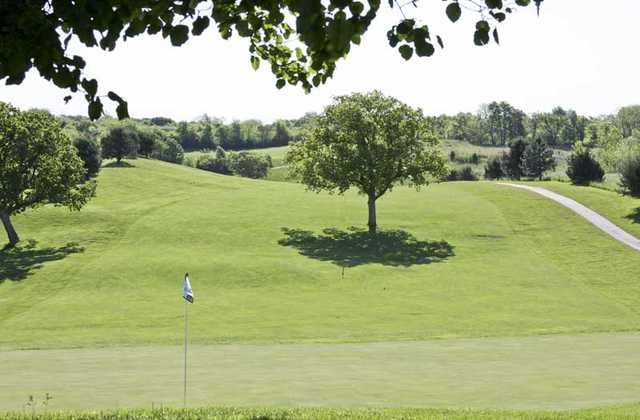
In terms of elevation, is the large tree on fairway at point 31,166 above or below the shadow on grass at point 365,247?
above

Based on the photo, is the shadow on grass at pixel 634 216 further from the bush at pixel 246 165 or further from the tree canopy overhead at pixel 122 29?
the bush at pixel 246 165

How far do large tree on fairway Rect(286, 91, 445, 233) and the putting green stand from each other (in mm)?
35042

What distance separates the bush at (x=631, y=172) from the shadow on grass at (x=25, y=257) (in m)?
53.7

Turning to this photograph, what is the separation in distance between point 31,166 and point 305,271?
24452 mm

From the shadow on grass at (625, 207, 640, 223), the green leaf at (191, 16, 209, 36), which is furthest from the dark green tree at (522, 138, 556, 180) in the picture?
the green leaf at (191, 16, 209, 36)

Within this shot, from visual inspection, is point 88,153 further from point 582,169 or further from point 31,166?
point 582,169

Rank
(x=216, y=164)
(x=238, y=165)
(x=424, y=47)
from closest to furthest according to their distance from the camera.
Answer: (x=424, y=47) → (x=238, y=165) → (x=216, y=164)

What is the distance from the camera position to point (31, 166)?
61.3 meters

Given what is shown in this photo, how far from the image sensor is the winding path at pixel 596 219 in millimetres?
65875

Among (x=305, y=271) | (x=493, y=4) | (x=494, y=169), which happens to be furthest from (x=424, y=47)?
(x=494, y=169)

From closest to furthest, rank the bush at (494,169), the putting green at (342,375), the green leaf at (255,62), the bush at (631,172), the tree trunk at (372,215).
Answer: the green leaf at (255,62) < the putting green at (342,375) < the tree trunk at (372,215) < the bush at (631,172) < the bush at (494,169)

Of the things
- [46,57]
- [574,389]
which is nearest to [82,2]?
[46,57]

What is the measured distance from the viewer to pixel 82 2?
27.9 ft

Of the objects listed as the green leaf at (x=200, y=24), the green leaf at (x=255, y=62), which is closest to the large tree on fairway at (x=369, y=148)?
the green leaf at (x=255, y=62)
